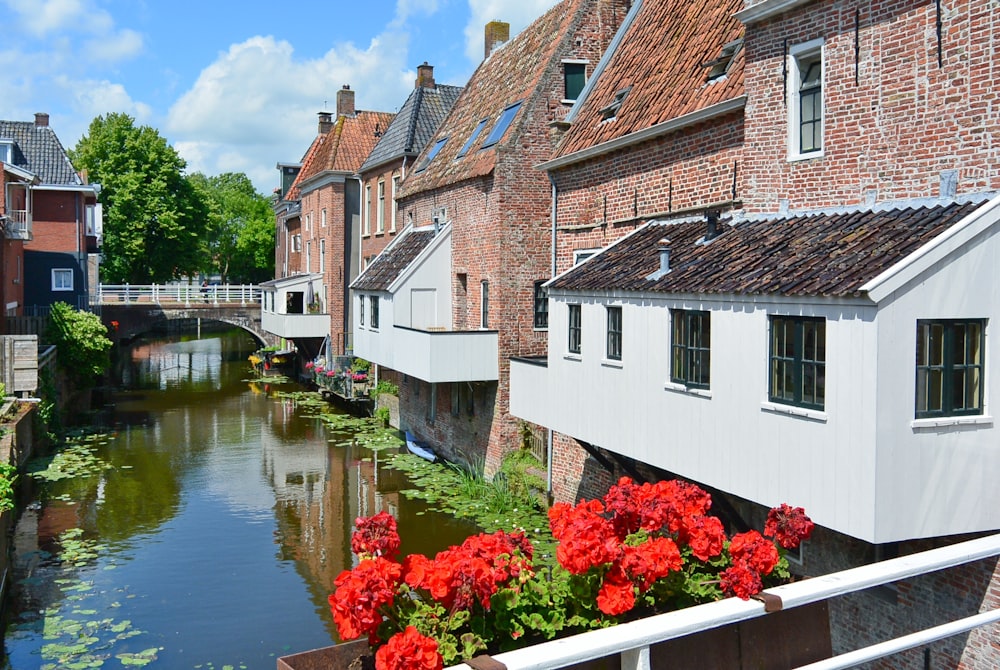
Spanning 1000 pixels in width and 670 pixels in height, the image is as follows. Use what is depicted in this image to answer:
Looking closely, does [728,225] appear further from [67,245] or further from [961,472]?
[67,245]

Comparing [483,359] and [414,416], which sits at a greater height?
[483,359]

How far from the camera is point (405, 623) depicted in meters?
4.28

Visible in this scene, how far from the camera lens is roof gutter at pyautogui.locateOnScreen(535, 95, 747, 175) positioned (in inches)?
500

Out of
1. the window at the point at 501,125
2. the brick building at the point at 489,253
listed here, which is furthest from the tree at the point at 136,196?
the window at the point at 501,125

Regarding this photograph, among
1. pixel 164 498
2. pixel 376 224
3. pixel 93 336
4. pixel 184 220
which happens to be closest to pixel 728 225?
pixel 164 498

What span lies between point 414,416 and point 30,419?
10.00 metres

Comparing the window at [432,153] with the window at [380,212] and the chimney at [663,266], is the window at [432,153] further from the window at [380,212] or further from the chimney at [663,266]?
the chimney at [663,266]

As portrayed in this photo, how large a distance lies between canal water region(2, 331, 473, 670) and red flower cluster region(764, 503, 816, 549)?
8.72 meters

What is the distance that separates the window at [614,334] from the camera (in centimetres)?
1273

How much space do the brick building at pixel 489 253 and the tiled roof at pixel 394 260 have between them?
0.28m

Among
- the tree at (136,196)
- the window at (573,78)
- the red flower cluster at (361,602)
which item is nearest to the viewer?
the red flower cluster at (361,602)

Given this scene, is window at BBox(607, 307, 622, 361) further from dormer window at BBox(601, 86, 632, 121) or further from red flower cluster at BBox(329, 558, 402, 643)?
red flower cluster at BBox(329, 558, 402, 643)

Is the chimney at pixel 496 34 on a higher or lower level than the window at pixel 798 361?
higher

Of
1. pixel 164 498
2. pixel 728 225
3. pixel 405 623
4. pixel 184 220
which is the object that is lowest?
pixel 164 498
